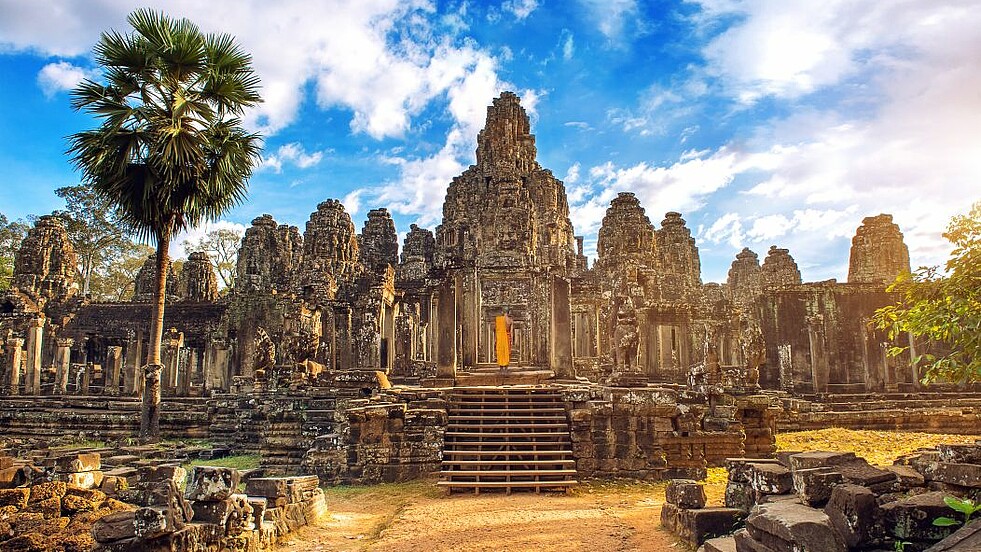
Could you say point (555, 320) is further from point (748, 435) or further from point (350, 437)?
point (350, 437)

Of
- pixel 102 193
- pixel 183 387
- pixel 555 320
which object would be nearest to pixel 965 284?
pixel 555 320

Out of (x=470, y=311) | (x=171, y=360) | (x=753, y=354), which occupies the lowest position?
(x=753, y=354)

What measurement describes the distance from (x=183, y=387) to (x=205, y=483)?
18.1 metres

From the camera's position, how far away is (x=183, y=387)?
74.6 ft

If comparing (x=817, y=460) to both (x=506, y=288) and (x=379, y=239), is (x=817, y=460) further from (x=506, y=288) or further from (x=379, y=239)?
(x=379, y=239)

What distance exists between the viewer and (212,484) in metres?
6.66

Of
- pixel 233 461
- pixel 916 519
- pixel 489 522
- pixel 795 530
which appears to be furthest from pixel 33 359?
pixel 916 519

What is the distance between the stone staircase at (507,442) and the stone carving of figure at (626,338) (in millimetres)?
3280

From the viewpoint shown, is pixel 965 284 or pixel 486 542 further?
pixel 486 542

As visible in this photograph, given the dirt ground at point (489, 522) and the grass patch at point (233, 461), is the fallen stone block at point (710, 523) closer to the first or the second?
the dirt ground at point (489, 522)

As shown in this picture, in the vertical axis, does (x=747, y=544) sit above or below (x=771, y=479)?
below

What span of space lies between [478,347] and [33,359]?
644 inches

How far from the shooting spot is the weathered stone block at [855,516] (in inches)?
187

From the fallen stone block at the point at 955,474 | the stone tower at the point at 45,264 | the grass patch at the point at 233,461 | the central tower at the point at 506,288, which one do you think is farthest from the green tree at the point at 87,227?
the fallen stone block at the point at 955,474
